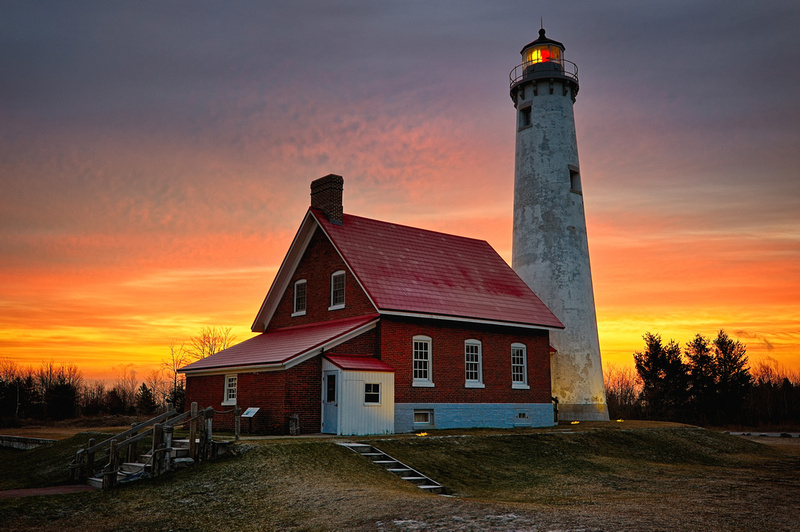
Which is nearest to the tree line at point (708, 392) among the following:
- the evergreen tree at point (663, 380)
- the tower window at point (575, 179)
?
the evergreen tree at point (663, 380)

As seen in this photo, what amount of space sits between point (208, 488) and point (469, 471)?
21.8ft

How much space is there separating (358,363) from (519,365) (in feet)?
28.7

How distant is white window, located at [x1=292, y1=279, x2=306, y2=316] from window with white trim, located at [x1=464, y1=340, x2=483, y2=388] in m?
7.09

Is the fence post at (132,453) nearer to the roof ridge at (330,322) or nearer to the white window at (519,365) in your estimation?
the roof ridge at (330,322)

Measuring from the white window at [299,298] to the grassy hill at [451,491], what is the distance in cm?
956

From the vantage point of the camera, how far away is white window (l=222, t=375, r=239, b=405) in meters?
23.9

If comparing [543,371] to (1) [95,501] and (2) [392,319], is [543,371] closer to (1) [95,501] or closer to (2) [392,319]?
(2) [392,319]

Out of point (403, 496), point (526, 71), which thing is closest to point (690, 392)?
point (526, 71)

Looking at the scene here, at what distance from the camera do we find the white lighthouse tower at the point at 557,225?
31.6 metres

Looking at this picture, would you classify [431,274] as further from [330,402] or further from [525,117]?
[525,117]

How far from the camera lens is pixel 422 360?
78.3 ft

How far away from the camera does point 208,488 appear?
14.2 m

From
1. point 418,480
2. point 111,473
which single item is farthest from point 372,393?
point 111,473

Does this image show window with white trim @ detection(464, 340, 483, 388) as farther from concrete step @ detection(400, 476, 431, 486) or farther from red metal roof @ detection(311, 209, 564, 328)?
concrete step @ detection(400, 476, 431, 486)
